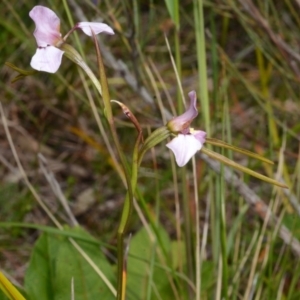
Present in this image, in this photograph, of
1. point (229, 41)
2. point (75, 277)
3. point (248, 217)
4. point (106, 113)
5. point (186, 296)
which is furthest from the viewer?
point (229, 41)

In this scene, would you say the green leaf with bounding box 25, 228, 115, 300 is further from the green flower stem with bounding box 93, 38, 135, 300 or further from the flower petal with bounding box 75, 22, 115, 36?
the flower petal with bounding box 75, 22, 115, 36

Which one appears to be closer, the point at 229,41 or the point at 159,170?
the point at 159,170

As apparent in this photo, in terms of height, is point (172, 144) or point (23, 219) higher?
point (23, 219)

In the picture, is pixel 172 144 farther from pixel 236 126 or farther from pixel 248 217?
pixel 236 126

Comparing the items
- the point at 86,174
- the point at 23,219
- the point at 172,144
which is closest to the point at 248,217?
the point at 86,174

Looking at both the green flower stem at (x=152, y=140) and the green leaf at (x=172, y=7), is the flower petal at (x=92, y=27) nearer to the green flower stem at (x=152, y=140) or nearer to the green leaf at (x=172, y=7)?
the green flower stem at (x=152, y=140)

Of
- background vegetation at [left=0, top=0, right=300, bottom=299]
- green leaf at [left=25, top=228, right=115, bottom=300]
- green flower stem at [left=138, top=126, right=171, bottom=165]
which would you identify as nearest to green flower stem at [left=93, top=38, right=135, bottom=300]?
green flower stem at [left=138, top=126, right=171, bottom=165]
